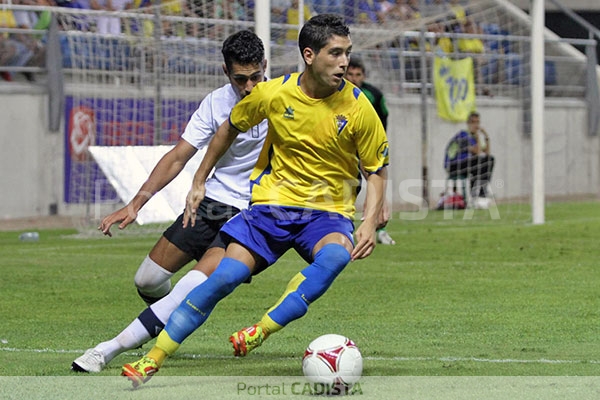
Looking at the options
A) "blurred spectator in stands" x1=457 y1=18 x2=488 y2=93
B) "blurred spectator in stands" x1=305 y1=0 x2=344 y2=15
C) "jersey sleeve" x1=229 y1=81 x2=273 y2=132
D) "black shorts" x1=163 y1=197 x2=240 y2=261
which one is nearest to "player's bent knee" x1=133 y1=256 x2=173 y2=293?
"black shorts" x1=163 y1=197 x2=240 y2=261

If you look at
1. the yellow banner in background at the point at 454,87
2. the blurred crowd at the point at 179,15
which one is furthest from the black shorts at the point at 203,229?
the yellow banner in background at the point at 454,87

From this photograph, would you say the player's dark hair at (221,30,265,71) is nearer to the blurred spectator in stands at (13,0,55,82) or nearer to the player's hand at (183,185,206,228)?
the player's hand at (183,185,206,228)

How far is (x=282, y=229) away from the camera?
6.37m

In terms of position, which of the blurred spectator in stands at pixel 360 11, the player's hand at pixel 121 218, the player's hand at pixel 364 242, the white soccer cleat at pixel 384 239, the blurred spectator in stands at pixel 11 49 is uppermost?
the blurred spectator in stands at pixel 360 11

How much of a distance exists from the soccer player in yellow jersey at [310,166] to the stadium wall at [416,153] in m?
13.3

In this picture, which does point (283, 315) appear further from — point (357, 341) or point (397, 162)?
point (397, 162)

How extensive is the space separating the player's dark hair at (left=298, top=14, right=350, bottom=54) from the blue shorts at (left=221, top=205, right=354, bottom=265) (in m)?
0.87

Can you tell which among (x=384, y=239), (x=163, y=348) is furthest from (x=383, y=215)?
(x=384, y=239)

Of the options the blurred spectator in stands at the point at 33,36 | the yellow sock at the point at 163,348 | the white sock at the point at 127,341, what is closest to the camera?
the yellow sock at the point at 163,348

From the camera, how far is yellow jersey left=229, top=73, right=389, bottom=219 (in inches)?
251

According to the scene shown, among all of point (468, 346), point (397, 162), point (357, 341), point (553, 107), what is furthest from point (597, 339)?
point (553, 107)

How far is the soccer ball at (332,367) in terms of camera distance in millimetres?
5852

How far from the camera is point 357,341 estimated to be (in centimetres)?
794

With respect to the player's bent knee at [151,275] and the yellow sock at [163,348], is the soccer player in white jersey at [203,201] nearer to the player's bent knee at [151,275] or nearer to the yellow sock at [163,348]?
the player's bent knee at [151,275]
